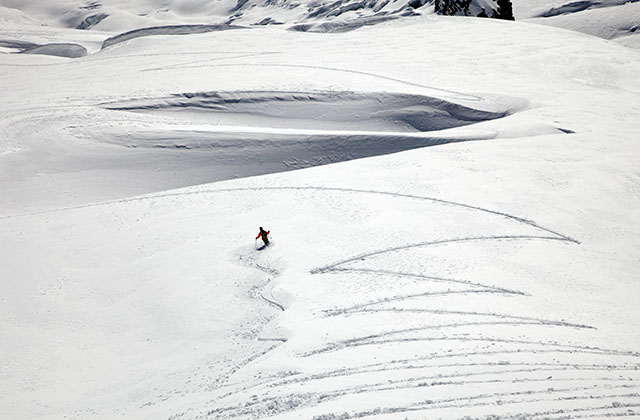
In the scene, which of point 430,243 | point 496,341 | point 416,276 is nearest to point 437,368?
point 496,341

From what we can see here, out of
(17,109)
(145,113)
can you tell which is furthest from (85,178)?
(17,109)

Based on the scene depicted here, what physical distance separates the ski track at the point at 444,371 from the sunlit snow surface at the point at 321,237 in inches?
1.0

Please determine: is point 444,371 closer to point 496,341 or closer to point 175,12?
point 496,341

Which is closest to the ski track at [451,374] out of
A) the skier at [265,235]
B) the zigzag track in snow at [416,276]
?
the zigzag track in snow at [416,276]

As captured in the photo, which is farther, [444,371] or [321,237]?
[321,237]

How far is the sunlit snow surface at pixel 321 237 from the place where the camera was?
5027mm

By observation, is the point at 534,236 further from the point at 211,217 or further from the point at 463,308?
the point at 211,217

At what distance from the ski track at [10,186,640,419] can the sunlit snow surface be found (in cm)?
3

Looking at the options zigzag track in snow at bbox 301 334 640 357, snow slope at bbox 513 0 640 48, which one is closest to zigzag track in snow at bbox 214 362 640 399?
zigzag track in snow at bbox 301 334 640 357

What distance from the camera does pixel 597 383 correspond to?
4.74 m

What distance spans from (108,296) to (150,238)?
63.2 inches

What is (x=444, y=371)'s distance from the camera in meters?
4.84

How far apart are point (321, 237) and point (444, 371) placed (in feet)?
13.0

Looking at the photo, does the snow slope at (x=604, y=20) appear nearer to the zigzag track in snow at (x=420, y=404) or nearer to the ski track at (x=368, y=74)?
the ski track at (x=368, y=74)
